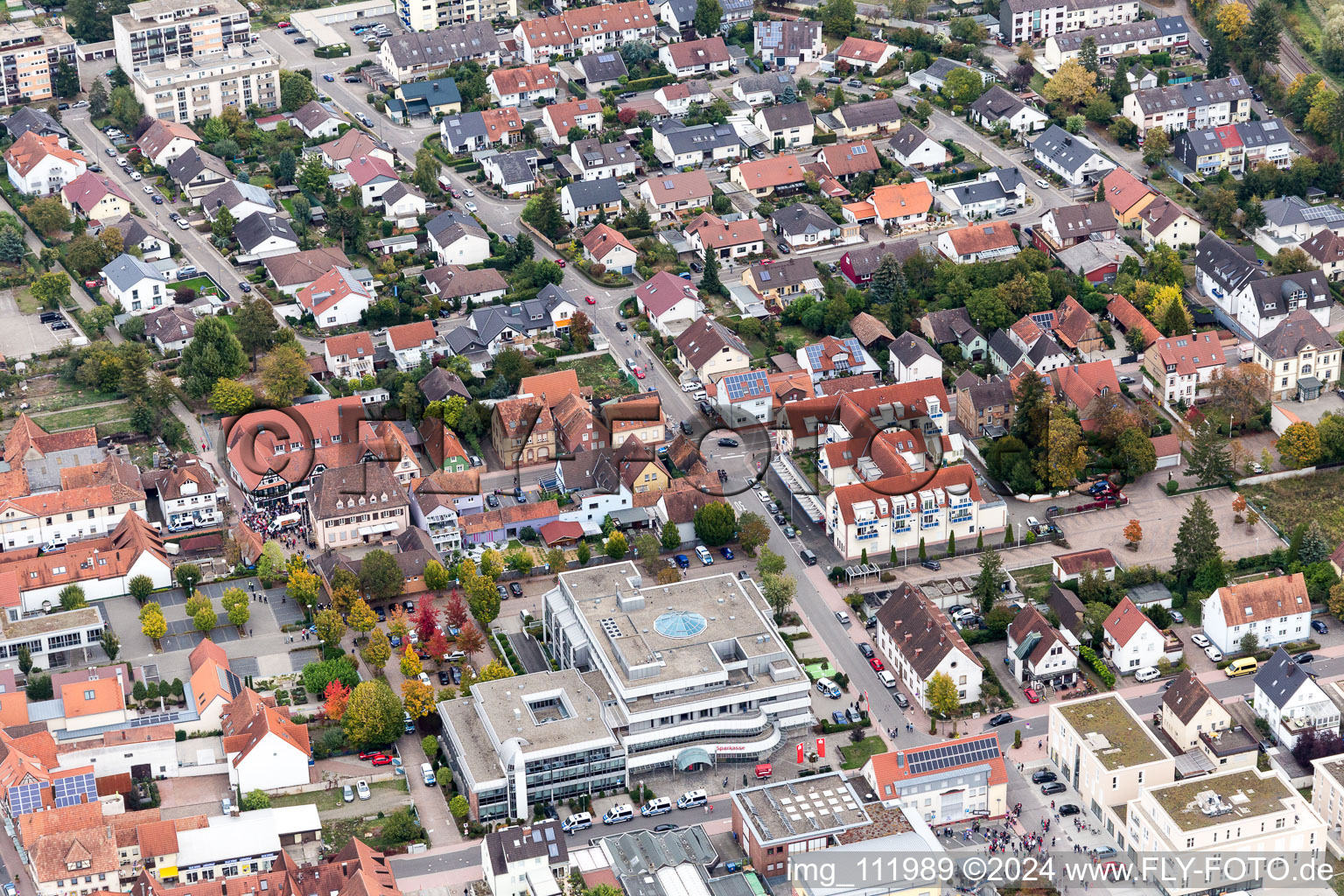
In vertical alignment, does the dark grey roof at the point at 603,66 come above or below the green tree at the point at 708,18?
below

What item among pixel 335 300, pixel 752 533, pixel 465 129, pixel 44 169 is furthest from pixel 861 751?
pixel 44 169

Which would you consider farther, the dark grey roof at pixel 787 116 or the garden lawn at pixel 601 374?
the dark grey roof at pixel 787 116

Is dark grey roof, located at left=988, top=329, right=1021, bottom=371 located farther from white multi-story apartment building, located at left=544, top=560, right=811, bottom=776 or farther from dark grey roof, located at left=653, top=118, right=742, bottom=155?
dark grey roof, located at left=653, top=118, right=742, bottom=155

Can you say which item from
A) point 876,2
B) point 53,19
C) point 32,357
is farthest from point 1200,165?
point 53,19

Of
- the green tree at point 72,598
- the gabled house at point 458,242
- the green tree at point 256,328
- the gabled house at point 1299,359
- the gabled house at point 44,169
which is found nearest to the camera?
the green tree at point 72,598

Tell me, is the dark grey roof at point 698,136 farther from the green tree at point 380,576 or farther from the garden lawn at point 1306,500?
the green tree at point 380,576

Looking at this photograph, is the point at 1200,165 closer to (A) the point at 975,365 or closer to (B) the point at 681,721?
(A) the point at 975,365

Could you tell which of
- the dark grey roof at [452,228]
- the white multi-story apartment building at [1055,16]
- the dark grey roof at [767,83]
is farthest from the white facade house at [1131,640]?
the white multi-story apartment building at [1055,16]
